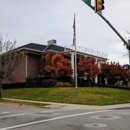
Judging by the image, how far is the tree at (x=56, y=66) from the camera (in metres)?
37.6

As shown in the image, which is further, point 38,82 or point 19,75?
point 19,75

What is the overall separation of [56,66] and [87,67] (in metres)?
5.69

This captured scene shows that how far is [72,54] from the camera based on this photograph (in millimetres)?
41062

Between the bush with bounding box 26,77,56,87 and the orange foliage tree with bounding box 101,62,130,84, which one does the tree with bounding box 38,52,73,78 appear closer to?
Result: the bush with bounding box 26,77,56,87

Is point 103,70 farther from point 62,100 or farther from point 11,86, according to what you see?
point 62,100

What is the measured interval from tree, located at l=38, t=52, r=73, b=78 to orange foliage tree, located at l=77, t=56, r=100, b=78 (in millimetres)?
2642

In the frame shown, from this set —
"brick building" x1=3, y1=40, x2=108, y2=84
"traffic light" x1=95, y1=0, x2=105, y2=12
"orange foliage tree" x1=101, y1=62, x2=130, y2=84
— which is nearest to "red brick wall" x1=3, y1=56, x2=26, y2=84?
"brick building" x1=3, y1=40, x2=108, y2=84

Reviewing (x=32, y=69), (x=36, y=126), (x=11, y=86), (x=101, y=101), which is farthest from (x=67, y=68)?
(x=36, y=126)

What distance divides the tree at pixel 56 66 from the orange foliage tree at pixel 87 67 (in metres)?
2.64

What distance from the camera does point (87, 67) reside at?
4072cm

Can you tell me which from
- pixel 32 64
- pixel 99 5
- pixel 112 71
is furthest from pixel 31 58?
pixel 99 5

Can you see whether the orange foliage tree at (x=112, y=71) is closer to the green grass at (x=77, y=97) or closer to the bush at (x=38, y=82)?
the bush at (x=38, y=82)

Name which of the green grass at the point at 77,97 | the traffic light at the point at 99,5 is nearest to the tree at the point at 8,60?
the green grass at the point at 77,97

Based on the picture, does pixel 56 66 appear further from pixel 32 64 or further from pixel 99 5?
pixel 99 5
